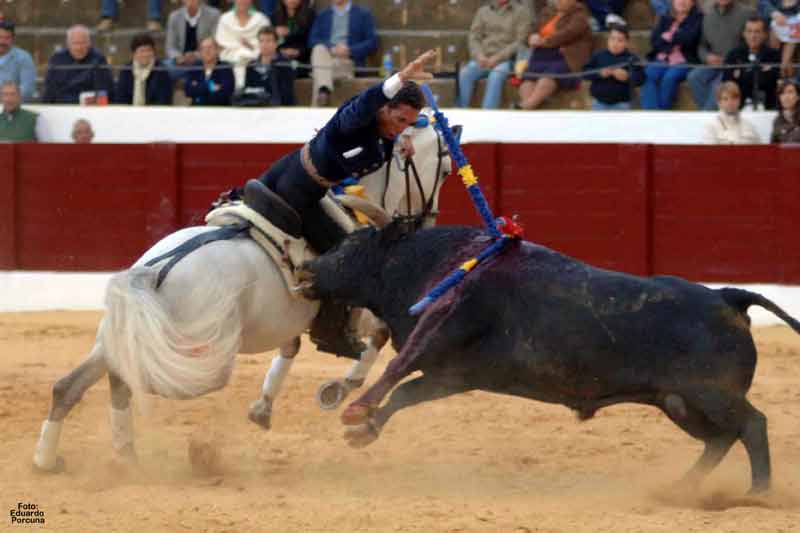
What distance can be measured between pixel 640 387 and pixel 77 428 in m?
2.97

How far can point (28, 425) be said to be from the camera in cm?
731

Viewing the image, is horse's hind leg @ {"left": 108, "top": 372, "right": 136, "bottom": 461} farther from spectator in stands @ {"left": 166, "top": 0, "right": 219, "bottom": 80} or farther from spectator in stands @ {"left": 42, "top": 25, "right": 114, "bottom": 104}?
spectator in stands @ {"left": 166, "top": 0, "right": 219, "bottom": 80}

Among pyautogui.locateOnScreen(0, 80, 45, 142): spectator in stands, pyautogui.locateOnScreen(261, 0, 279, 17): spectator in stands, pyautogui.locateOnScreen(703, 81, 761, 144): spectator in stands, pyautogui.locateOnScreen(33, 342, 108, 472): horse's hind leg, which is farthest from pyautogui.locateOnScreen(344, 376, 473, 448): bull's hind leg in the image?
pyautogui.locateOnScreen(261, 0, 279, 17): spectator in stands

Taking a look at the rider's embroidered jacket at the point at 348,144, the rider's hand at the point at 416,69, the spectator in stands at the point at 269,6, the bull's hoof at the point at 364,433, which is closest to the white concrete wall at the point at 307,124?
the spectator in stands at the point at 269,6

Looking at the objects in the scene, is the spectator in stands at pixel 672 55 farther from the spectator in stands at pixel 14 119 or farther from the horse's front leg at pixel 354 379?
the horse's front leg at pixel 354 379

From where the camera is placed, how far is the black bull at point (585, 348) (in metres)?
5.55

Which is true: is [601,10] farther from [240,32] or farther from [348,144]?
[348,144]

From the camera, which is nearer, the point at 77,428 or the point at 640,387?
the point at 640,387

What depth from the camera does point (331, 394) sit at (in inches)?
260

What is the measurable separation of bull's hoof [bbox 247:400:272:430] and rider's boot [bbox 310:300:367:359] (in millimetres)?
433

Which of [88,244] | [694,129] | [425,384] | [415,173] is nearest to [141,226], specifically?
[88,244]

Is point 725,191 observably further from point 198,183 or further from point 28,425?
point 28,425

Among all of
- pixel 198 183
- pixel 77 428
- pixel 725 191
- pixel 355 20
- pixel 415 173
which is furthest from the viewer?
pixel 355 20

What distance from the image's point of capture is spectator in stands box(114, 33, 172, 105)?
12.4m
